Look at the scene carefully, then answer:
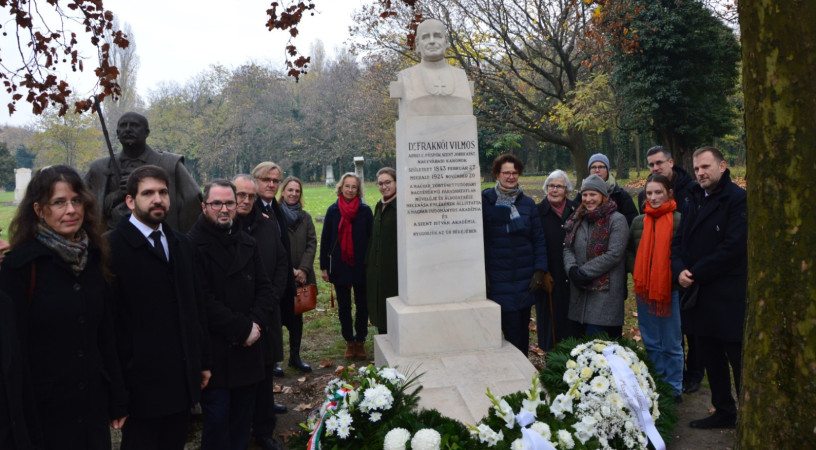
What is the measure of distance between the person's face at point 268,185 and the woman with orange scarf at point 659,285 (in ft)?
10.7

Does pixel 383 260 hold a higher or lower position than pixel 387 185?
lower

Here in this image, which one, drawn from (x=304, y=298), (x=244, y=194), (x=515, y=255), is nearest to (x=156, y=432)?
(x=244, y=194)

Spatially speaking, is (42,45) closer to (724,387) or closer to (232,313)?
(232,313)

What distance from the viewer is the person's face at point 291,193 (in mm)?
6246

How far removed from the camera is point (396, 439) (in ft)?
11.5

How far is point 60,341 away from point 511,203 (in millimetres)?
3730

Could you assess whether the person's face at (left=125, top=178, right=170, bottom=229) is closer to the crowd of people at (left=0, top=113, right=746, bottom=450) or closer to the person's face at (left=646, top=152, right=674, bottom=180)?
the crowd of people at (left=0, top=113, right=746, bottom=450)

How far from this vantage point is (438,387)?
4.48 meters

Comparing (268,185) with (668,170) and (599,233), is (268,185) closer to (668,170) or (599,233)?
(599,233)

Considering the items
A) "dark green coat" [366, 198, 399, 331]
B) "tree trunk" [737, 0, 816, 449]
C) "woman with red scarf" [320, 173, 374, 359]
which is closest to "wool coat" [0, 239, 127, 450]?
"tree trunk" [737, 0, 816, 449]

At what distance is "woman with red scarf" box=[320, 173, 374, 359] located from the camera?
646 centimetres

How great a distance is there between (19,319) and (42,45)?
4726 mm

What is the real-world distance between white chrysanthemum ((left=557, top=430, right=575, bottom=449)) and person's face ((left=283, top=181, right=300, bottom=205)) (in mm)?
3749

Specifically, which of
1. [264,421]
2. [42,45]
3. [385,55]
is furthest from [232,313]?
[385,55]
